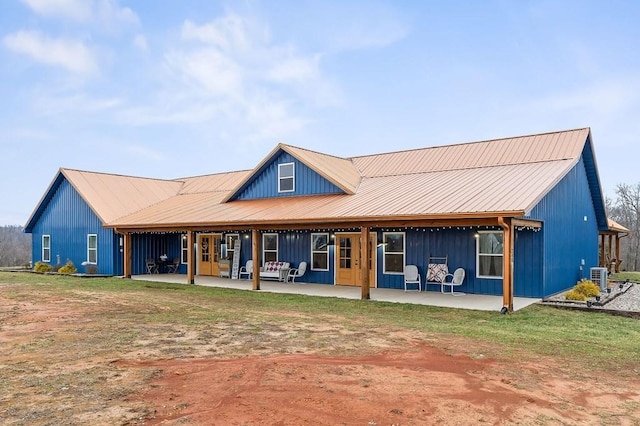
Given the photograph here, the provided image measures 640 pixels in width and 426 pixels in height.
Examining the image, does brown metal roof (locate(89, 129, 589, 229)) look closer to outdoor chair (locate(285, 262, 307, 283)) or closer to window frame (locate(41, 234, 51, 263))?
outdoor chair (locate(285, 262, 307, 283))

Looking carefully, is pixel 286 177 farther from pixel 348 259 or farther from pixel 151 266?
pixel 151 266

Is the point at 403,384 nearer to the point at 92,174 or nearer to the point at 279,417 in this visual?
the point at 279,417

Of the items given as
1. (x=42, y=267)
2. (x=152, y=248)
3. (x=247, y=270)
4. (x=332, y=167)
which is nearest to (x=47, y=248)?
(x=42, y=267)

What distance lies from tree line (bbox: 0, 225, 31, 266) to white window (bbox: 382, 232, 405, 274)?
25.9m

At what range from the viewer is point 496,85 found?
107 feet

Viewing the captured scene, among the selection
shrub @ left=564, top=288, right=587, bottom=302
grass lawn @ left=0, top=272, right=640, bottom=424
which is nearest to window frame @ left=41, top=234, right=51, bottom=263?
grass lawn @ left=0, top=272, right=640, bottom=424

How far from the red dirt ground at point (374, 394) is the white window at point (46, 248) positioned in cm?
2073

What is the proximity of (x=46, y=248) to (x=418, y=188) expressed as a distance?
19465mm

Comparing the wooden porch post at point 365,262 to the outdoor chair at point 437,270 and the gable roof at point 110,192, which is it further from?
the gable roof at point 110,192

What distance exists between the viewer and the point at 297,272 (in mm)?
17312

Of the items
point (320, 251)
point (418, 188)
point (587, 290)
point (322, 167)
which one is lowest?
point (587, 290)

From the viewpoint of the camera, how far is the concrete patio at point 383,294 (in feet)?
39.1

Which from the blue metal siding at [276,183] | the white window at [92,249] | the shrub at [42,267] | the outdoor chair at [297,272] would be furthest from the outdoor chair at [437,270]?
the shrub at [42,267]

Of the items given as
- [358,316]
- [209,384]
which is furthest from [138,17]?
[209,384]
